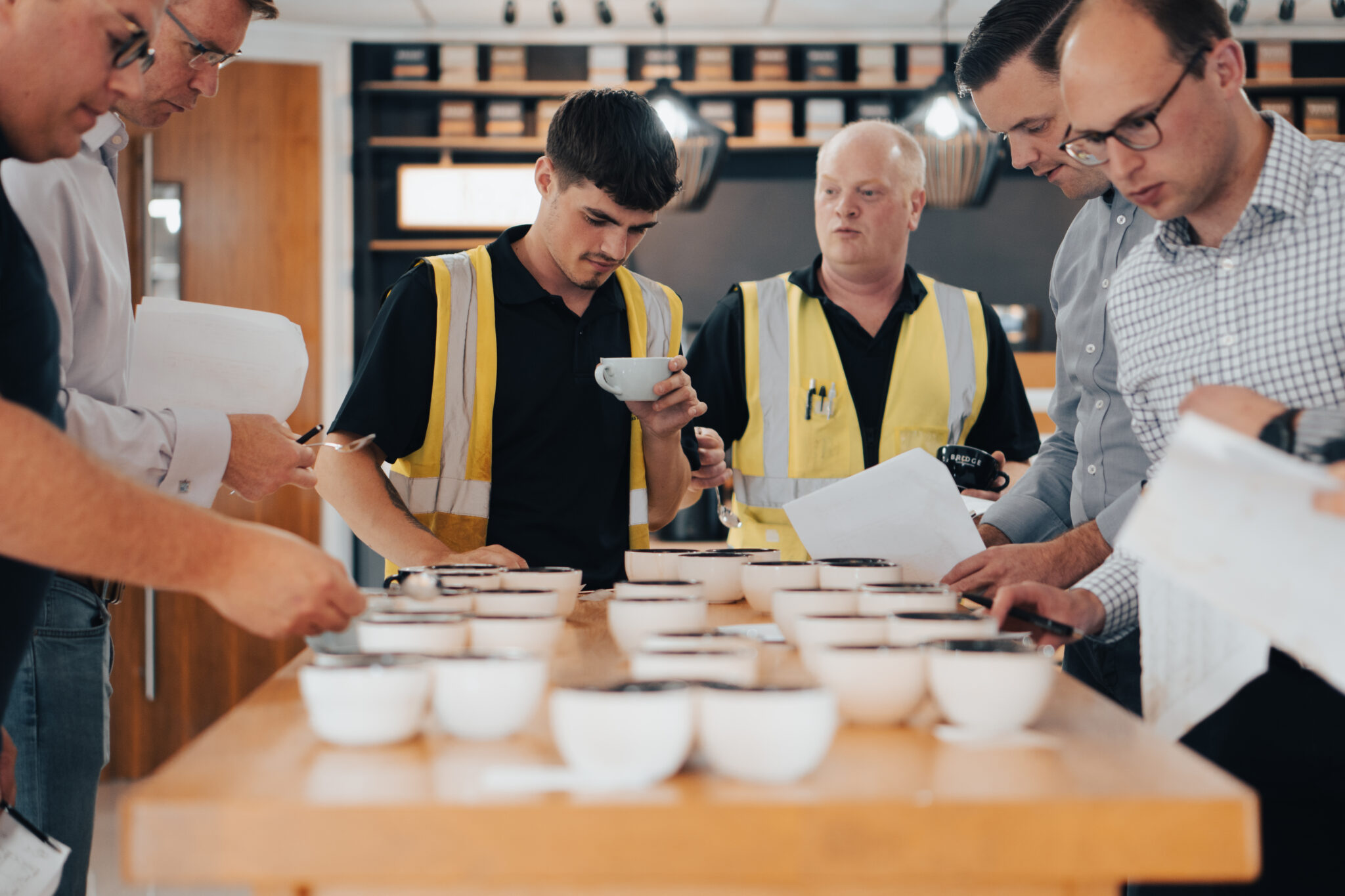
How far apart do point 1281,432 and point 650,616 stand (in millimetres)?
682

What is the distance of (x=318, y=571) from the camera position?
3.31 ft

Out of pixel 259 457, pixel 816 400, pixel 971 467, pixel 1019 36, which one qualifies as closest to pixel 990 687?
pixel 259 457

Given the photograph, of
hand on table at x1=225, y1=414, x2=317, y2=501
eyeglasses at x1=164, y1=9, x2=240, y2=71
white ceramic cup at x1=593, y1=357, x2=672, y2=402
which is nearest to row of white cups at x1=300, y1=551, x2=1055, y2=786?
hand on table at x1=225, y1=414, x2=317, y2=501

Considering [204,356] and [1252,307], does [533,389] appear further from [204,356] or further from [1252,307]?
[1252,307]

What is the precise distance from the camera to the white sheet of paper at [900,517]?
5.92 ft

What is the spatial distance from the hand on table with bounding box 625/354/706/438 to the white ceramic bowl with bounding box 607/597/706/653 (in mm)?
701

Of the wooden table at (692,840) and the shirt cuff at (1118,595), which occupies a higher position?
the shirt cuff at (1118,595)

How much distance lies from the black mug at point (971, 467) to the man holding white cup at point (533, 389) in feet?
2.40

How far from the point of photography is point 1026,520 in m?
2.20

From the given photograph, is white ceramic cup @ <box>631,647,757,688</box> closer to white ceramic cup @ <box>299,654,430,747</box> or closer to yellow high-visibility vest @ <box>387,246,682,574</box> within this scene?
white ceramic cup @ <box>299,654,430,747</box>

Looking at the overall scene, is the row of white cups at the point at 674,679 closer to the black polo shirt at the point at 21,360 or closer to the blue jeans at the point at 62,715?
the black polo shirt at the point at 21,360

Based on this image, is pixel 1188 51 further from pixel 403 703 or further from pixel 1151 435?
pixel 403 703

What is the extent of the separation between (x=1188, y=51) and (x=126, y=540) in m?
1.34

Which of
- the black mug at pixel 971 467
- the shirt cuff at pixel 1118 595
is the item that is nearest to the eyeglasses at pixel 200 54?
the shirt cuff at pixel 1118 595
